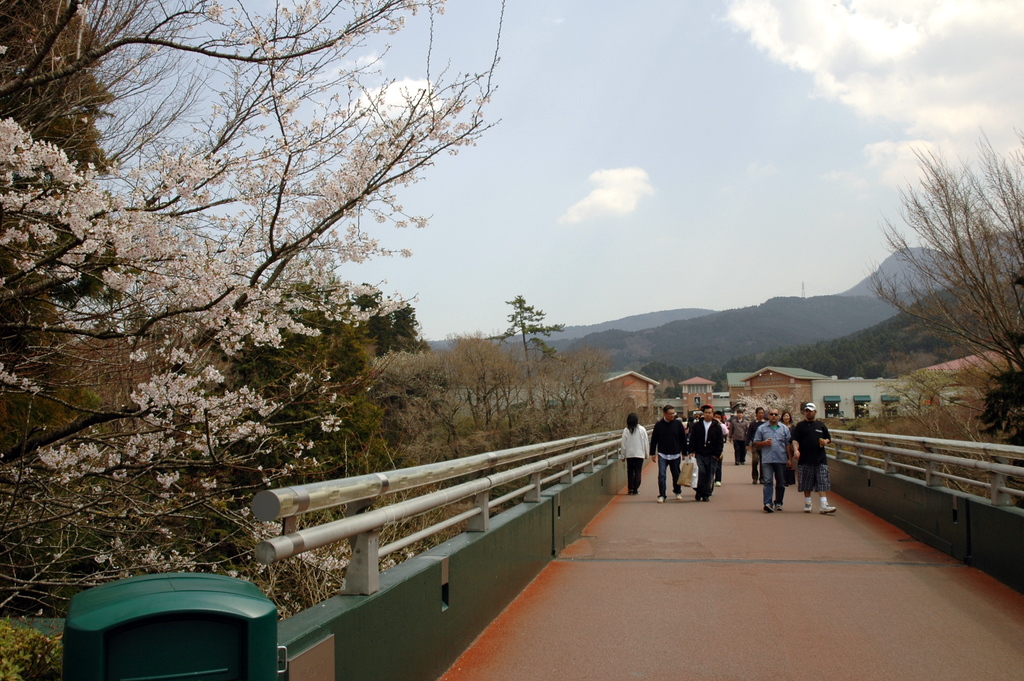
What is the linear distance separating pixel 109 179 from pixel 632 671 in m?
6.11

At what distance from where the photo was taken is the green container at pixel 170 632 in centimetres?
222

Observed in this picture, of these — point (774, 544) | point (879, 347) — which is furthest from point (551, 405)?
point (879, 347)

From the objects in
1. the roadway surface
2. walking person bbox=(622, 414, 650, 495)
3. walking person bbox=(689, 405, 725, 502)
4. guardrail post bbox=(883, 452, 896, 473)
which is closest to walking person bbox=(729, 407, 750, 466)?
walking person bbox=(622, 414, 650, 495)

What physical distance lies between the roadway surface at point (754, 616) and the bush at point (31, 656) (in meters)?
2.10

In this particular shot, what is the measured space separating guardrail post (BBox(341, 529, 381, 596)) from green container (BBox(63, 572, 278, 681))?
1.47 metres

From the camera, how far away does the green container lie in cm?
222

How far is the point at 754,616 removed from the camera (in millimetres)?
6566

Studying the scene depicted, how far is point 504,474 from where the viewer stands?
7105mm

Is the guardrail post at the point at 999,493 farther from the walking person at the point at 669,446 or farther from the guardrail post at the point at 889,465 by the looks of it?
the walking person at the point at 669,446

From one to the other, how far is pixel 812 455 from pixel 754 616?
776 centimetres

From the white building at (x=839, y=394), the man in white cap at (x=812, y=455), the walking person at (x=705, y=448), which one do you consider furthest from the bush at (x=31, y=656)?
the white building at (x=839, y=394)

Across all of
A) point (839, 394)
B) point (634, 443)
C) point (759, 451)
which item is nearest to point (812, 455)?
point (759, 451)

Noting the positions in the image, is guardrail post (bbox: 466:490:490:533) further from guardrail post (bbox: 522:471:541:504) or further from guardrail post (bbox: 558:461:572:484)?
guardrail post (bbox: 558:461:572:484)

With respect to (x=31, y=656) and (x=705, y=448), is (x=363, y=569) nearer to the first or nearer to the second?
(x=31, y=656)
